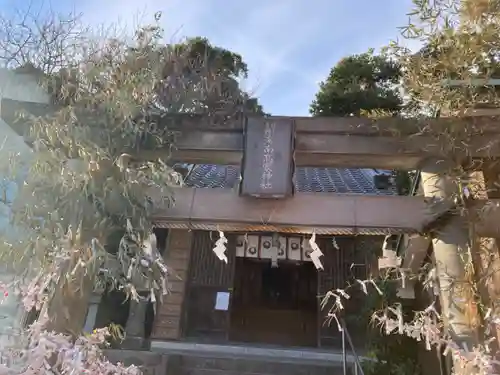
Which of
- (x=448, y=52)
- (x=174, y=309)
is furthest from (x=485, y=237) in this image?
(x=174, y=309)

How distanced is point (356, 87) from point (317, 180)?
2.49 m

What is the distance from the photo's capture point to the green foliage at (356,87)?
978 cm

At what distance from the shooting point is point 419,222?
3.76m

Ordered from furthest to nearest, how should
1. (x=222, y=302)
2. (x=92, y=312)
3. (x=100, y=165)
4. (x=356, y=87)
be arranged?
(x=356, y=87)
(x=222, y=302)
(x=92, y=312)
(x=100, y=165)

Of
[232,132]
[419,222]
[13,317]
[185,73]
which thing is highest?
[185,73]

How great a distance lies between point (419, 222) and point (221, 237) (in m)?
1.67

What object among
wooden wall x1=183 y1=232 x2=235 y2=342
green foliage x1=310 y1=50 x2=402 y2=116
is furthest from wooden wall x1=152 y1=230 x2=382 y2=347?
green foliage x1=310 y1=50 x2=402 y2=116

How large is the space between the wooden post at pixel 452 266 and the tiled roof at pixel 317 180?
403cm

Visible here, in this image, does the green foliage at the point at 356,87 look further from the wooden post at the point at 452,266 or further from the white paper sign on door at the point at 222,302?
the wooden post at the point at 452,266

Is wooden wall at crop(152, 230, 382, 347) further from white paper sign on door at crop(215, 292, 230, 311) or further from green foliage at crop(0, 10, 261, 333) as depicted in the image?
green foliage at crop(0, 10, 261, 333)

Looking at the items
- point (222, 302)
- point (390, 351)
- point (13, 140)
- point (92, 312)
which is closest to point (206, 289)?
point (222, 302)

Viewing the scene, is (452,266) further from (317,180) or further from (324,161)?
(317,180)

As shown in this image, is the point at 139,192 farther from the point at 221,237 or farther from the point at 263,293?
the point at 263,293

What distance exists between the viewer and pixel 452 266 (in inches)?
140
